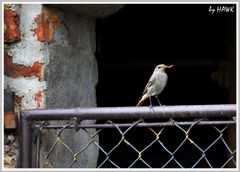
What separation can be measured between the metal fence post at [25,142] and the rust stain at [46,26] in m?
0.29

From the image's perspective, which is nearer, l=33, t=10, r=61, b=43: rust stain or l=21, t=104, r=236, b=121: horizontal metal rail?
l=21, t=104, r=236, b=121: horizontal metal rail

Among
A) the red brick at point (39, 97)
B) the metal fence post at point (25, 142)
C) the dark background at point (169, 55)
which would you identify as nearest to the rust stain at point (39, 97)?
the red brick at point (39, 97)

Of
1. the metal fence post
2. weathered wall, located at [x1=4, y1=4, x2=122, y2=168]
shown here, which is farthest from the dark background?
the metal fence post

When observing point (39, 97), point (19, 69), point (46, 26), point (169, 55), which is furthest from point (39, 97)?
point (169, 55)

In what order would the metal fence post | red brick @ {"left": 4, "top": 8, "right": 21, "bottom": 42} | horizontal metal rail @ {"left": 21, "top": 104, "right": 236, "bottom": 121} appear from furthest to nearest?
red brick @ {"left": 4, "top": 8, "right": 21, "bottom": 42} → the metal fence post → horizontal metal rail @ {"left": 21, "top": 104, "right": 236, "bottom": 121}

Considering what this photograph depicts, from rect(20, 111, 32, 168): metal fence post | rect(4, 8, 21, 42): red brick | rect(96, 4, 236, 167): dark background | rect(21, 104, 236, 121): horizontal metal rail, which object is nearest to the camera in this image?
rect(21, 104, 236, 121): horizontal metal rail

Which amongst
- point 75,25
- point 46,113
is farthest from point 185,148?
point 46,113

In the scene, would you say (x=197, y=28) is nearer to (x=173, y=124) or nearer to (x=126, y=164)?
(x=126, y=164)

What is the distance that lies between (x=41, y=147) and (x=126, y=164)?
6.29ft

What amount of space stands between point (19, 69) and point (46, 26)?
17 cm

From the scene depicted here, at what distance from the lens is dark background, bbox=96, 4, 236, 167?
11.2ft

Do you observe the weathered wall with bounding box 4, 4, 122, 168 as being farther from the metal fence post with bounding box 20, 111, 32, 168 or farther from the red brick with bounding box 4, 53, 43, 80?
the metal fence post with bounding box 20, 111, 32, 168

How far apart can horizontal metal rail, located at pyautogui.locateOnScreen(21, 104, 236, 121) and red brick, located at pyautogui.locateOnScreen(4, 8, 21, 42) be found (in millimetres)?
280

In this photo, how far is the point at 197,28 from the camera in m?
3.69
